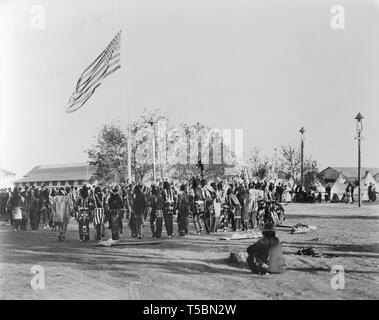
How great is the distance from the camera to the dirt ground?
8.45 metres

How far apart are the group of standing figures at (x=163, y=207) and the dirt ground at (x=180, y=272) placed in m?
1.25

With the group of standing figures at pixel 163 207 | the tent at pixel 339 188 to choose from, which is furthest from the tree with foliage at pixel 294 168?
the group of standing figures at pixel 163 207

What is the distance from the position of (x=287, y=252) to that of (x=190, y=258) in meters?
2.18

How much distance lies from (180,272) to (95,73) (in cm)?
535

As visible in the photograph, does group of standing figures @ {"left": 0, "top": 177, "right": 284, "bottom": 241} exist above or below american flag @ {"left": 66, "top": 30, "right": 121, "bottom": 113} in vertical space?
below

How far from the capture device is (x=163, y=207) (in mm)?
15320

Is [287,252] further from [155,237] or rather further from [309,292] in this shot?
[155,237]

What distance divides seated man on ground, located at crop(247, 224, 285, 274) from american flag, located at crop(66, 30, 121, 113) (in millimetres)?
5645

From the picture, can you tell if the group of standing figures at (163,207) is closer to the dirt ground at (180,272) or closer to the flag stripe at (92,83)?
the dirt ground at (180,272)

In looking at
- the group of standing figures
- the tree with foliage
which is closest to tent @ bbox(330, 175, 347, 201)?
the tree with foliage

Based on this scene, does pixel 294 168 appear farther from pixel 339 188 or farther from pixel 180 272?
pixel 180 272

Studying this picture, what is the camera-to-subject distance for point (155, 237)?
587 inches

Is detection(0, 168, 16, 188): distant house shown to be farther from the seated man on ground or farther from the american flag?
the seated man on ground

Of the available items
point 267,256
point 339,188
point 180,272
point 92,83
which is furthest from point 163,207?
point 339,188
